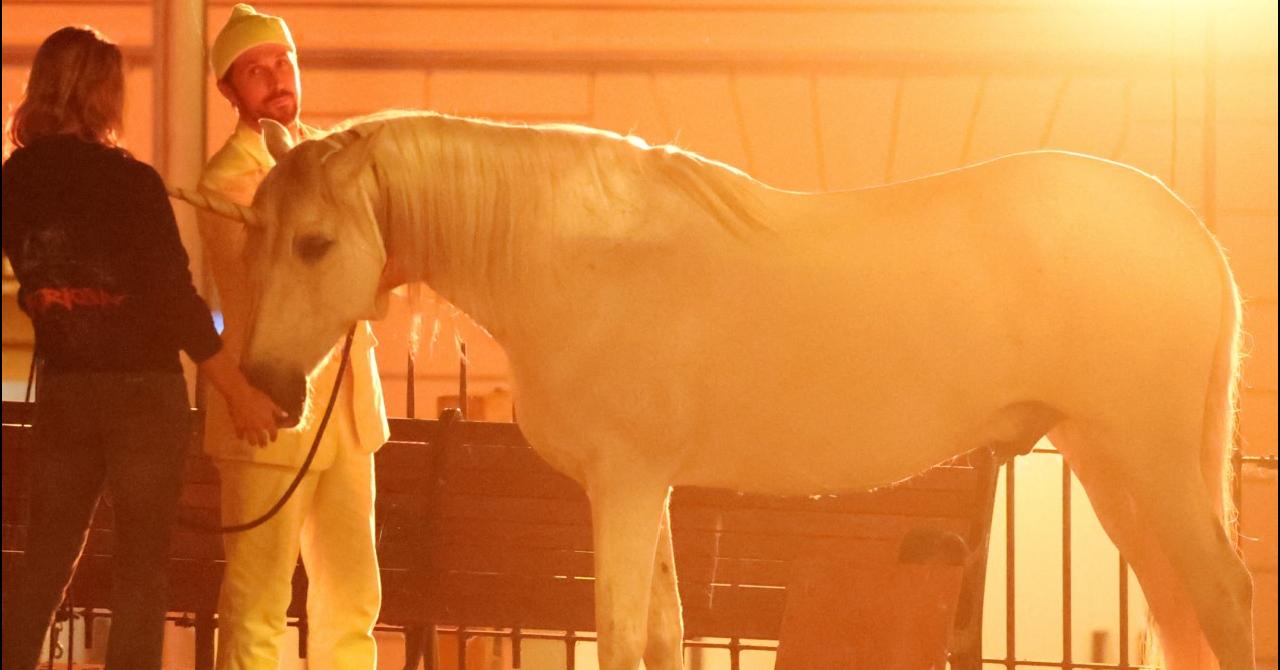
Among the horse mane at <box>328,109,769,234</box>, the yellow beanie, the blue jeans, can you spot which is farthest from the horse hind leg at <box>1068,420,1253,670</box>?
the yellow beanie

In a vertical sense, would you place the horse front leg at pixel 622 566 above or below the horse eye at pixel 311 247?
below

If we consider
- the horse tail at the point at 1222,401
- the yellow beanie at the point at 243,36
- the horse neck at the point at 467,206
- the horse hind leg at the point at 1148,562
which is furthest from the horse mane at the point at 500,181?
the horse tail at the point at 1222,401

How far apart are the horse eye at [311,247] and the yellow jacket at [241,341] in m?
0.55

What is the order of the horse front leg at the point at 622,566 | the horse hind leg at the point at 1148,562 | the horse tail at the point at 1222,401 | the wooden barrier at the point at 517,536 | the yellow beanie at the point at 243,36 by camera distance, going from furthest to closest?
the wooden barrier at the point at 517,536 → the yellow beanie at the point at 243,36 → the horse hind leg at the point at 1148,562 → the horse tail at the point at 1222,401 → the horse front leg at the point at 622,566

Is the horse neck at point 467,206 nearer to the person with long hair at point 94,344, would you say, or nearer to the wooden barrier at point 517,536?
the person with long hair at point 94,344

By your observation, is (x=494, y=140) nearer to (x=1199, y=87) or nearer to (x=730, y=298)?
(x=730, y=298)

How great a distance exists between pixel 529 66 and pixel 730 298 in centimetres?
511

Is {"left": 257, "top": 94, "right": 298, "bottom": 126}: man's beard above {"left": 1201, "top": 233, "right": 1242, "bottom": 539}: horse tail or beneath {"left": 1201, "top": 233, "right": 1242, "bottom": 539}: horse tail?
above

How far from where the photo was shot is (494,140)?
370 centimetres

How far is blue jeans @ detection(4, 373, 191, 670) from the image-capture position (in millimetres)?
3633

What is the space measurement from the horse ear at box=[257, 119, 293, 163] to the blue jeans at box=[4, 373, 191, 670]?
1.75 feet

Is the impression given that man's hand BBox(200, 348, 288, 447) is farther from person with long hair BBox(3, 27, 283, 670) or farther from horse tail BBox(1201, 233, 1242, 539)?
horse tail BBox(1201, 233, 1242, 539)

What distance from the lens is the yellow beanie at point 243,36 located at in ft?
14.1

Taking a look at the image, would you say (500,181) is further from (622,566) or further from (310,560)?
(310,560)
